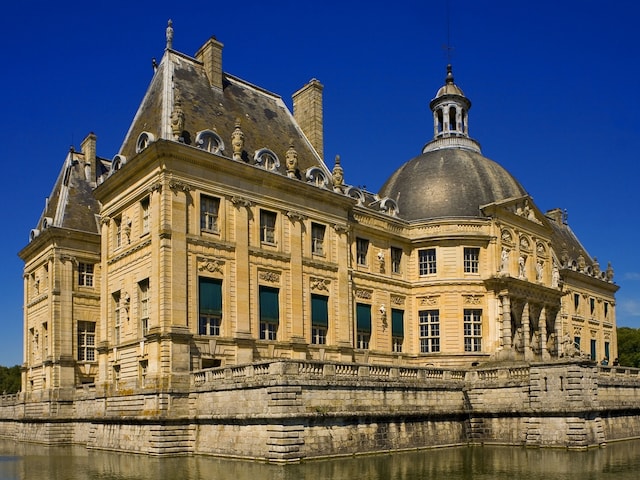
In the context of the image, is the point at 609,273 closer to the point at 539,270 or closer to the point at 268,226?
the point at 539,270

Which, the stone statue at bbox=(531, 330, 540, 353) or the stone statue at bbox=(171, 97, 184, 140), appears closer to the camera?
the stone statue at bbox=(171, 97, 184, 140)

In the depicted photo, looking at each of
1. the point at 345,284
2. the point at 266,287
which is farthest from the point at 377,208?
the point at 266,287

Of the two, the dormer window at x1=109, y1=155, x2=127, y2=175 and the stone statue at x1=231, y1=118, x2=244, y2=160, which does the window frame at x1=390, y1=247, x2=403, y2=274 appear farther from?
the dormer window at x1=109, y1=155, x2=127, y2=175

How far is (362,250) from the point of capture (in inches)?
1829

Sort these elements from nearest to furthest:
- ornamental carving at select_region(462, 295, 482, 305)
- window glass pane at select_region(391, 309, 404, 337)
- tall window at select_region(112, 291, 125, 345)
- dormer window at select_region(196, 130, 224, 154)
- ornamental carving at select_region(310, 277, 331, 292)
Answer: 1. dormer window at select_region(196, 130, 224, 154)
2. tall window at select_region(112, 291, 125, 345)
3. ornamental carving at select_region(310, 277, 331, 292)
4. window glass pane at select_region(391, 309, 404, 337)
5. ornamental carving at select_region(462, 295, 482, 305)

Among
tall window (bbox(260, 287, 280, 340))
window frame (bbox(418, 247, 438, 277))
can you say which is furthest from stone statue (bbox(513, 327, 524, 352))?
tall window (bbox(260, 287, 280, 340))

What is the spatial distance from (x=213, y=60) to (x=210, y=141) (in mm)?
6798

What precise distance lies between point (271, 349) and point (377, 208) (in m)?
15.6

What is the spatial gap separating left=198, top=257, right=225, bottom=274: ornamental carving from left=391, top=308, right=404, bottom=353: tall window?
579 inches

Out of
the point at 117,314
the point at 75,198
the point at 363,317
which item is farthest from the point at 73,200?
the point at 363,317

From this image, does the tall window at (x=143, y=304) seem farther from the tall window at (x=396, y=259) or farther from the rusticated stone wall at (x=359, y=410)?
the tall window at (x=396, y=259)

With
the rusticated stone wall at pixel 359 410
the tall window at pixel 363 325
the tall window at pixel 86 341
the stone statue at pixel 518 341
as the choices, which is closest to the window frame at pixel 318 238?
the tall window at pixel 363 325

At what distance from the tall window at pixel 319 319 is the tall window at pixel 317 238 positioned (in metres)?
2.53

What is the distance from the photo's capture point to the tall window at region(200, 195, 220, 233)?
36312 mm
